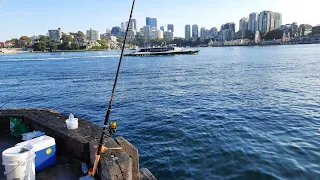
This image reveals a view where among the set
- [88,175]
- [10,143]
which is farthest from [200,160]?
[10,143]

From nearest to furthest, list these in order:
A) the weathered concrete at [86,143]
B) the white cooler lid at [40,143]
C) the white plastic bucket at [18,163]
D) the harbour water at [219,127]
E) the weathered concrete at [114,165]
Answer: the white plastic bucket at [18,163], the weathered concrete at [114,165], the weathered concrete at [86,143], the white cooler lid at [40,143], the harbour water at [219,127]

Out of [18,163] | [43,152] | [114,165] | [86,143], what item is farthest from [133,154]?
[18,163]

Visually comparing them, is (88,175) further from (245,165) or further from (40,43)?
(40,43)

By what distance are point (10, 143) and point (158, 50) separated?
10157 cm

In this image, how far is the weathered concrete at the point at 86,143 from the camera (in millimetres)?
5031

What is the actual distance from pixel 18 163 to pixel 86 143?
1636 mm

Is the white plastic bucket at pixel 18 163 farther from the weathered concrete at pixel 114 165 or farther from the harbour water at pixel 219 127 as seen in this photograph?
the harbour water at pixel 219 127

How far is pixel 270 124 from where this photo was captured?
13773 millimetres

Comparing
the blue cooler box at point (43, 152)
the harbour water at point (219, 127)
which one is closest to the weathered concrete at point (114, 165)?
the blue cooler box at point (43, 152)

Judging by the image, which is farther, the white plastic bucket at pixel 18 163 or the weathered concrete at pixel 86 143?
the weathered concrete at pixel 86 143

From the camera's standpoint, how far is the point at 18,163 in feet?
15.5

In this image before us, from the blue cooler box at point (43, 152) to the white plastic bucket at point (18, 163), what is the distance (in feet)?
1.77

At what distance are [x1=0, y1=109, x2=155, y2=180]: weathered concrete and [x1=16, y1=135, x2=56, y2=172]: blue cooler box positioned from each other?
634mm

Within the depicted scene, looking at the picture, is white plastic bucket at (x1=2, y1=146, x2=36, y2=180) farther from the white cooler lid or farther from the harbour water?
the harbour water
